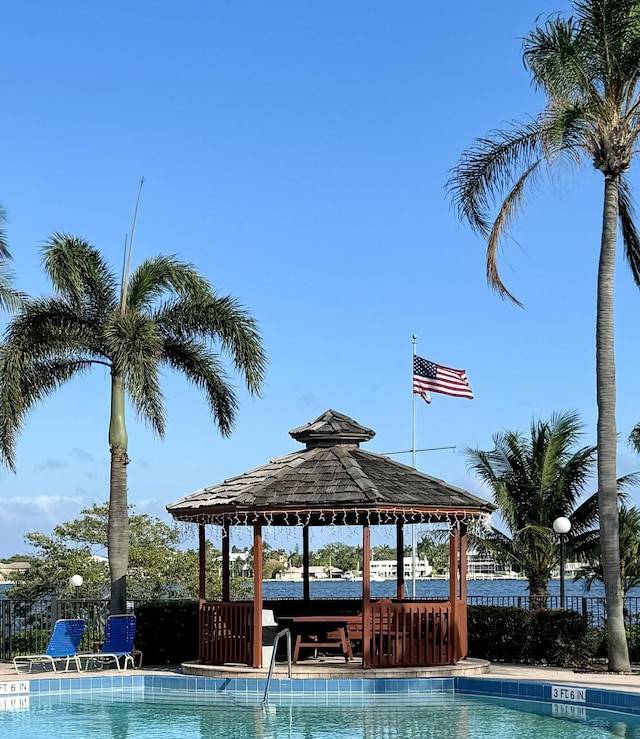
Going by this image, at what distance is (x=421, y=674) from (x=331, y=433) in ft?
13.6

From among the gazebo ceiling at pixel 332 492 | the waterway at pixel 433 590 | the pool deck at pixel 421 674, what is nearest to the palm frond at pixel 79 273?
the gazebo ceiling at pixel 332 492

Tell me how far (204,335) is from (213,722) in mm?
7490

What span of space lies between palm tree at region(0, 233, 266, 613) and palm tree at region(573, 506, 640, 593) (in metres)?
7.19

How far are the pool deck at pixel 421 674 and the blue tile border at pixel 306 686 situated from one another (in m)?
0.14

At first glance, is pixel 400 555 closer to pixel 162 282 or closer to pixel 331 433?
pixel 331 433

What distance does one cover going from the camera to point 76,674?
15969 mm

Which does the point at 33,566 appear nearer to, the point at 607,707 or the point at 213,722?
the point at 213,722

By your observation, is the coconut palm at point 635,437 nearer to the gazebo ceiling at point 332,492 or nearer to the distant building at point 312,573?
the gazebo ceiling at point 332,492

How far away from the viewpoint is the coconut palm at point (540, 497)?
21281mm

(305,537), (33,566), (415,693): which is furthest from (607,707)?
(33,566)

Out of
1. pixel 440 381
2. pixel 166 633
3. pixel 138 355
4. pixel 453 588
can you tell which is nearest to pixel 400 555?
pixel 453 588

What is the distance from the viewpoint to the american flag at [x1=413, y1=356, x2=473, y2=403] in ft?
84.9

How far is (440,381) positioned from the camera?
85.8 ft

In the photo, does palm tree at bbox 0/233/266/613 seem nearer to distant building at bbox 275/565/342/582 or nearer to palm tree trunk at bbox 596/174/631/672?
palm tree trunk at bbox 596/174/631/672
